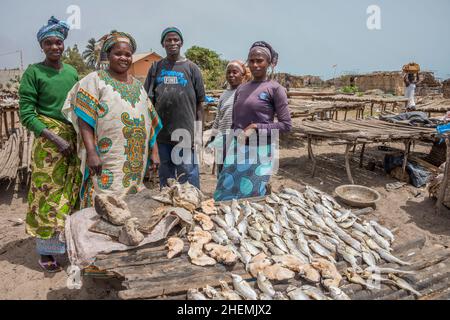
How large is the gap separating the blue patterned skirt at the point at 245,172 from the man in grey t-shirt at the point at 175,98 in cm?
66

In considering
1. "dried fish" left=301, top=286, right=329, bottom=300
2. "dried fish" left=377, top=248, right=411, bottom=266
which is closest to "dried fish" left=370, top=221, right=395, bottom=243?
"dried fish" left=377, top=248, right=411, bottom=266

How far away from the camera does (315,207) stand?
10.8ft

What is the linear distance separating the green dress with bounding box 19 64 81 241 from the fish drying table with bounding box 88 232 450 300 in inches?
46.7

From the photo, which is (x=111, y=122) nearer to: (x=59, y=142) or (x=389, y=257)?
(x=59, y=142)

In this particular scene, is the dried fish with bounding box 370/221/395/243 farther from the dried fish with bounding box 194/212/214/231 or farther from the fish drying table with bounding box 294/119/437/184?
the fish drying table with bounding box 294/119/437/184

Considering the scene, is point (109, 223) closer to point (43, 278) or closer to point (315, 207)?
point (43, 278)

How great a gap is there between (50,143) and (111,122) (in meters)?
0.73

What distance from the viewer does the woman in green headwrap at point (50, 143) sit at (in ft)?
9.80

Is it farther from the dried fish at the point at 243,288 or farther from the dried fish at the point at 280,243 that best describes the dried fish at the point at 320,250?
the dried fish at the point at 243,288

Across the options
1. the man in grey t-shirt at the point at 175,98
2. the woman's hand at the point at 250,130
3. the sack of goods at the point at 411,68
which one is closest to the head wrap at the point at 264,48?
the woman's hand at the point at 250,130

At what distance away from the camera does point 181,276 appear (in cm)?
214

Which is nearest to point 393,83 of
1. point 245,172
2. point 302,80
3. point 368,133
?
point 302,80
